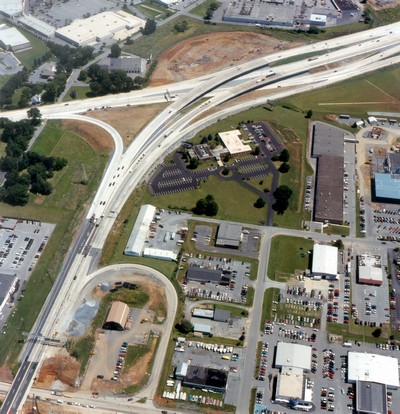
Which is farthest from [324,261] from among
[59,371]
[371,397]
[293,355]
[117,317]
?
[59,371]

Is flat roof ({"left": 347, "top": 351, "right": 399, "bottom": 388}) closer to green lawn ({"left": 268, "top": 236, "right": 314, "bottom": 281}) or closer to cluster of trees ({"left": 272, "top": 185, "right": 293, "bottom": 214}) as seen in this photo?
green lawn ({"left": 268, "top": 236, "right": 314, "bottom": 281})

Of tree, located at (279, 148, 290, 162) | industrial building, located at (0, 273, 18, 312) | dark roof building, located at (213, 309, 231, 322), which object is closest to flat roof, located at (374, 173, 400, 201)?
tree, located at (279, 148, 290, 162)

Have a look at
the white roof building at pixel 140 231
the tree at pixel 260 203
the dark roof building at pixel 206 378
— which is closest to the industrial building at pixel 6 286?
the white roof building at pixel 140 231

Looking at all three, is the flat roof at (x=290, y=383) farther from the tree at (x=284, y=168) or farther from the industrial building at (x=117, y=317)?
the tree at (x=284, y=168)

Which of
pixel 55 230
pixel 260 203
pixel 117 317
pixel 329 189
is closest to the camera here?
pixel 117 317

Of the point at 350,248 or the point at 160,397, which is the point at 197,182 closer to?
the point at 350,248

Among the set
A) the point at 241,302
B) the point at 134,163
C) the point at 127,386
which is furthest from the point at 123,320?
the point at 134,163

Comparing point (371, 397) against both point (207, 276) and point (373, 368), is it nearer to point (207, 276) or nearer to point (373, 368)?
point (373, 368)
